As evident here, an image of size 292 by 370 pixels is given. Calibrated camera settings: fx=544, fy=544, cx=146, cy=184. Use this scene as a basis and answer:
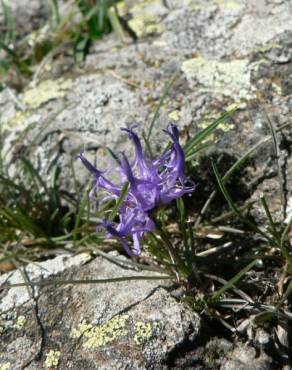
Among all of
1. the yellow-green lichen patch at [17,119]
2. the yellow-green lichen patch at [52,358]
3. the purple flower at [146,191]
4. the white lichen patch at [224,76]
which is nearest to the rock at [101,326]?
the yellow-green lichen patch at [52,358]

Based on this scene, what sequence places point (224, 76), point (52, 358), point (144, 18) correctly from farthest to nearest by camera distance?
point (144, 18)
point (224, 76)
point (52, 358)

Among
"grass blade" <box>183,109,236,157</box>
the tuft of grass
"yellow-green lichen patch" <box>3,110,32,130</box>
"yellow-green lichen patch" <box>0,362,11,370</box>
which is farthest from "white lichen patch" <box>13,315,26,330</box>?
the tuft of grass

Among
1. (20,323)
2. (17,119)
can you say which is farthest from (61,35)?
(20,323)

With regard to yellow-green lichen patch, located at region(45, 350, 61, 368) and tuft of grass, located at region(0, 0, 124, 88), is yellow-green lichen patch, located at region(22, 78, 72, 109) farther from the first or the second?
yellow-green lichen patch, located at region(45, 350, 61, 368)

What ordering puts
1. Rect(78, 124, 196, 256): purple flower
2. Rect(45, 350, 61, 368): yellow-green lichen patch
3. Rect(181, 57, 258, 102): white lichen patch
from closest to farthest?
1. Rect(78, 124, 196, 256): purple flower
2. Rect(45, 350, 61, 368): yellow-green lichen patch
3. Rect(181, 57, 258, 102): white lichen patch

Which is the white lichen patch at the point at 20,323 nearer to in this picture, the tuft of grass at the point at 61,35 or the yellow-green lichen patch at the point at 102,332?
the yellow-green lichen patch at the point at 102,332

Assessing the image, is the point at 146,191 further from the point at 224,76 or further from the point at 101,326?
the point at 224,76
